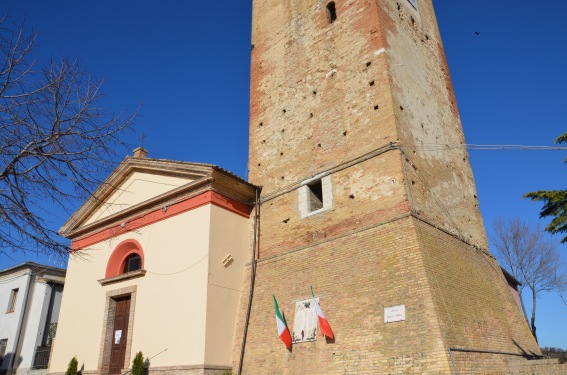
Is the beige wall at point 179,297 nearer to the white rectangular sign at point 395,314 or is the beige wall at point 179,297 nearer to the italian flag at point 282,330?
the italian flag at point 282,330

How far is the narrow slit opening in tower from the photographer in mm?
12852

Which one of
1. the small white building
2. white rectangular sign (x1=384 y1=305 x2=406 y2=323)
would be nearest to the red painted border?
white rectangular sign (x1=384 y1=305 x2=406 y2=323)

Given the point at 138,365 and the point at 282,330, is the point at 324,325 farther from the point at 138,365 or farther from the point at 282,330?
the point at 138,365

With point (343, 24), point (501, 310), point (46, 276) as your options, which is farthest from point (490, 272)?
point (46, 276)

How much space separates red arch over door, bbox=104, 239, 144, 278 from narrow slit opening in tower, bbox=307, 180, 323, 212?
6224 mm

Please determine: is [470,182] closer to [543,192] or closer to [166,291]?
[543,192]

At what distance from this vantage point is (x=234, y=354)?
11.9m

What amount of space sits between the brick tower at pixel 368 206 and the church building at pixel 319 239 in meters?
0.04

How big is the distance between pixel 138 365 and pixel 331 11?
1243 cm

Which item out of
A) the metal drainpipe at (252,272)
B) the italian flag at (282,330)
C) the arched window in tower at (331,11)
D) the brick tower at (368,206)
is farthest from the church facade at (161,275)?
the arched window in tower at (331,11)

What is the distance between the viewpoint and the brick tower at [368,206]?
955 centimetres

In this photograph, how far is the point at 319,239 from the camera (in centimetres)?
1196

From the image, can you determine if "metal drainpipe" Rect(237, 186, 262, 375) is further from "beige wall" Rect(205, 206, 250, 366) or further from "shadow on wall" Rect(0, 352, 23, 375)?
"shadow on wall" Rect(0, 352, 23, 375)

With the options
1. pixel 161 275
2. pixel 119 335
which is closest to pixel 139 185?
pixel 161 275
